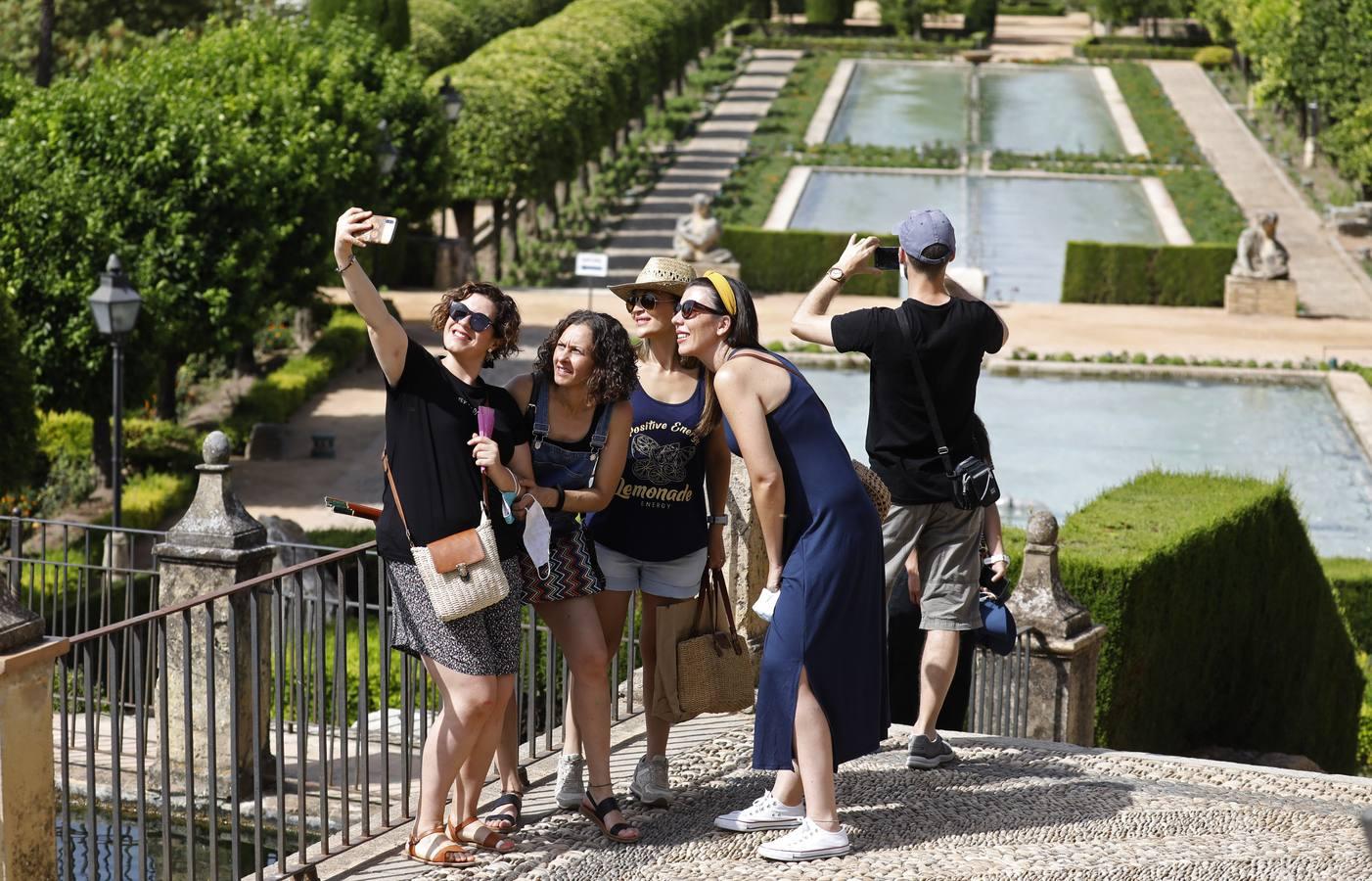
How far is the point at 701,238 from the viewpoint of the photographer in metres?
31.8

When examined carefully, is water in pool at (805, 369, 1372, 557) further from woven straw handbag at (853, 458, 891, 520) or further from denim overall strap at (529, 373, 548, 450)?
denim overall strap at (529, 373, 548, 450)

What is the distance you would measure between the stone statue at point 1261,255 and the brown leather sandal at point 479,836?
26.9m

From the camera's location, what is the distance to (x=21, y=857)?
4992mm

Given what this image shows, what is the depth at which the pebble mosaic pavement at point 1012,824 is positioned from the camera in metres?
5.52

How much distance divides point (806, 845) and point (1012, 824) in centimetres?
81

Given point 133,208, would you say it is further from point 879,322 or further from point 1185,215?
point 1185,215

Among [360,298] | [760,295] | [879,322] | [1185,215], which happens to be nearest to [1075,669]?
[879,322]

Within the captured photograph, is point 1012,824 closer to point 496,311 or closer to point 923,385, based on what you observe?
point 923,385

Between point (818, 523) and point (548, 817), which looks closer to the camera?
point (818, 523)

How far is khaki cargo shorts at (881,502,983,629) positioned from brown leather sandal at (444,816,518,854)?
1.59 meters

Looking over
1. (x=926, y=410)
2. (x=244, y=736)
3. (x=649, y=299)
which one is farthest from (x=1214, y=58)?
(x=649, y=299)

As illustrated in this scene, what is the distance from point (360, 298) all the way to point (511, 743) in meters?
1.63

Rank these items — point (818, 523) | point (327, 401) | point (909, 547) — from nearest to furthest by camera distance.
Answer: point (818, 523)
point (909, 547)
point (327, 401)

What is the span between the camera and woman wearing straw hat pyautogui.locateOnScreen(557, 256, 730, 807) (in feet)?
19.0
